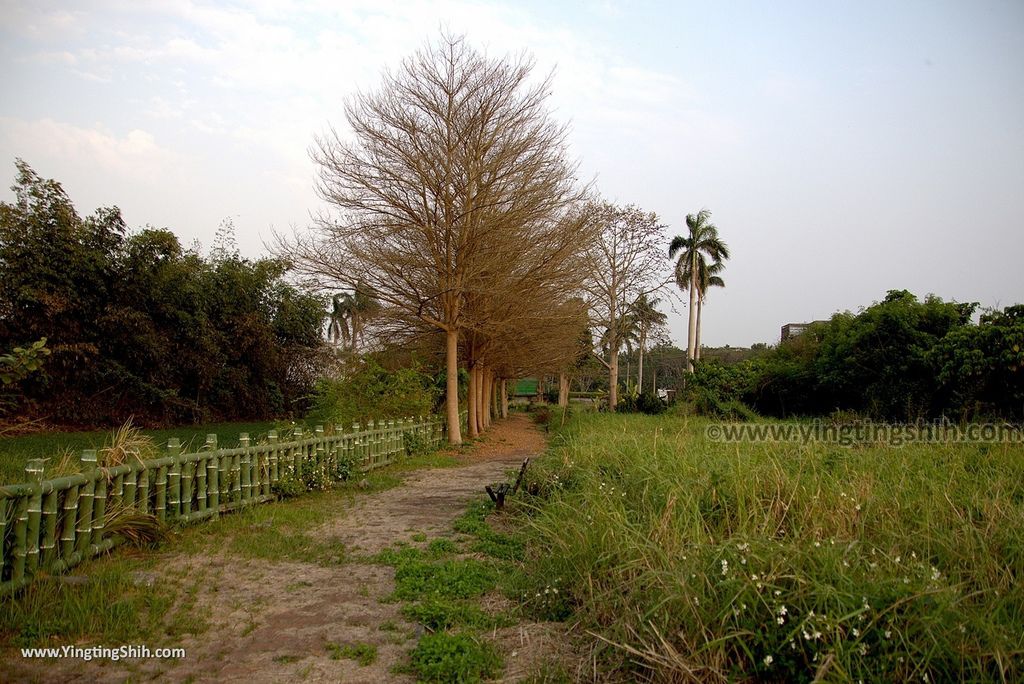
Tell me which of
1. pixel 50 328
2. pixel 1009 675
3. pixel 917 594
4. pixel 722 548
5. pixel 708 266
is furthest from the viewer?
pixel 708 266

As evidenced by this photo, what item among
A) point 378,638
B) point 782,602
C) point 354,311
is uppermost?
point 354,311

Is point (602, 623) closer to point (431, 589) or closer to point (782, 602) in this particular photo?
point (782, 602)

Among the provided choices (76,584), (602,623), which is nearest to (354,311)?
(76,584)

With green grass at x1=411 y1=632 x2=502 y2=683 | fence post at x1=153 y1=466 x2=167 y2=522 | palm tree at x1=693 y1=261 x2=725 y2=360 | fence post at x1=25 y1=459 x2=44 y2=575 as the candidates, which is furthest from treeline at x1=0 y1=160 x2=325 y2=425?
palm tree at x1=693 y1=261 x2=725 y2=360

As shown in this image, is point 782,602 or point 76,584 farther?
point 76,584

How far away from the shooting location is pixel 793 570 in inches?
120

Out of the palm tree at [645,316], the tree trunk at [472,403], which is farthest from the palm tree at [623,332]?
the tree trunk at [472,403]

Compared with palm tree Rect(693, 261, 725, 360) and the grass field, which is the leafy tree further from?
palm tree Rect(693, 261, 725, 360)

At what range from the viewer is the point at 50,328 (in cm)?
1695

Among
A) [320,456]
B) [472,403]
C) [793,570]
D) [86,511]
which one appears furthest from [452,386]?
[793,570]

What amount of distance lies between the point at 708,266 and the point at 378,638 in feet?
121

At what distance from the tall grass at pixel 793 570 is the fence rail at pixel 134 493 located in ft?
11.3

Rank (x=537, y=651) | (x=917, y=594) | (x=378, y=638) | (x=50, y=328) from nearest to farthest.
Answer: (x=917, y=594) → (x=537, y=651) → (x=378, y=638) → (x=50, y=328)

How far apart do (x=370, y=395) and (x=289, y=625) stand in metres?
10.6
